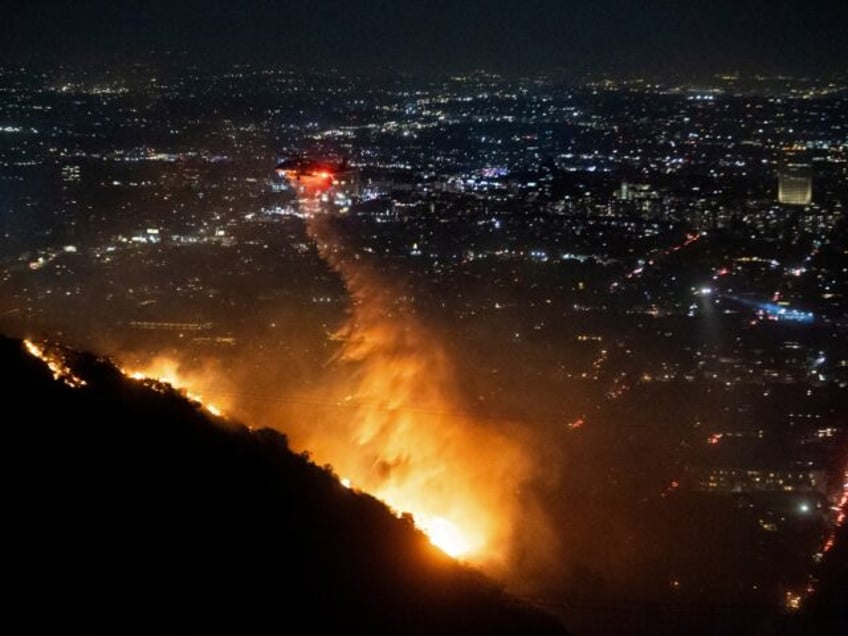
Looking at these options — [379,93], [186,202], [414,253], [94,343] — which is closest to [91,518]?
[94,343]

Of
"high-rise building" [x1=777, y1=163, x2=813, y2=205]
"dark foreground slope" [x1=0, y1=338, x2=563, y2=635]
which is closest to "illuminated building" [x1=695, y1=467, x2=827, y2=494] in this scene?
"dark foreground slope" [x1=0, y1=338, x2=563, y2=635]

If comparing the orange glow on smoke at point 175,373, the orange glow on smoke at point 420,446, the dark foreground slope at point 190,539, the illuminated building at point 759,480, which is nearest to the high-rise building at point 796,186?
the orange glow on smoke at point 420,446

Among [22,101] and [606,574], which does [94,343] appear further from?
[22,101]

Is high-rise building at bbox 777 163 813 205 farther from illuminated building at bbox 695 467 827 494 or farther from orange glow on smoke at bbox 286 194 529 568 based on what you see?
illuminated building at bbox 695 467 827 494

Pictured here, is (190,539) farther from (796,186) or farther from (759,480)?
(796,186)

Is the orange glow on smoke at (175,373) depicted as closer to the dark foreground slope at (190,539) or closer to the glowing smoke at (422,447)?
the glowing smoke at (422,447)

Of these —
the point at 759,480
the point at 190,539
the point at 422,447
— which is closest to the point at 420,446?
the point at 422,447
